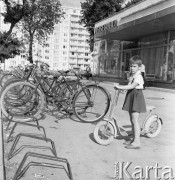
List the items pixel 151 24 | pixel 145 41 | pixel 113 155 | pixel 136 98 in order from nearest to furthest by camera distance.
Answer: pixel 113 155
pixel 136 98
pixel 151 24
pixel 145 41

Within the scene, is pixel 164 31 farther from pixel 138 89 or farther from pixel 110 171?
pixel 110 171

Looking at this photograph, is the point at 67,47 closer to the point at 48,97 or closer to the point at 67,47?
the point at 67,47

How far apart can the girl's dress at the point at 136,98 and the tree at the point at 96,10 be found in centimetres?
3174

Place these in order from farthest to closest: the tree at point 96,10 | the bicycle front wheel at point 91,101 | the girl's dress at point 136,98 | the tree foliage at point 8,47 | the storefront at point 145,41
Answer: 1. the tree at point 96,10
2. the tree foliage at point 8,47
3. the storefront at point 145,41
4. the bicycle front wheel at point 91,101
5. the girl's dress at point 136,98

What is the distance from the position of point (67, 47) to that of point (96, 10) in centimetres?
8338

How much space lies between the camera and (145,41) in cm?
2320

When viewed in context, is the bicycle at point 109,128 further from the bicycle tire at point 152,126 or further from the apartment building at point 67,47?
the apartment building at point 67,47

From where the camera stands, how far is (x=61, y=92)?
6465mm

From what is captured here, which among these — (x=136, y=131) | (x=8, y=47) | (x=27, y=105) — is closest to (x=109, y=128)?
(x=136, y=131)

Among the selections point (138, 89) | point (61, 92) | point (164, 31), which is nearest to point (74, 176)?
point (138, 89)

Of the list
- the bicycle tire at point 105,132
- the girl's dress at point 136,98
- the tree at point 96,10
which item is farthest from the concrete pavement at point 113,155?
the tree at point 96,10

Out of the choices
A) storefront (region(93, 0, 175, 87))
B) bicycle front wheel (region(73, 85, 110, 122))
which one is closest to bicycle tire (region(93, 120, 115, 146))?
bicycle front wheel (region(73, 85, 110, 122))

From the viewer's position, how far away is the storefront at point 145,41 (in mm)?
17266

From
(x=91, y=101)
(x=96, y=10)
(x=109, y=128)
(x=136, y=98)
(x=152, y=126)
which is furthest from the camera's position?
(x=96, y=10)
